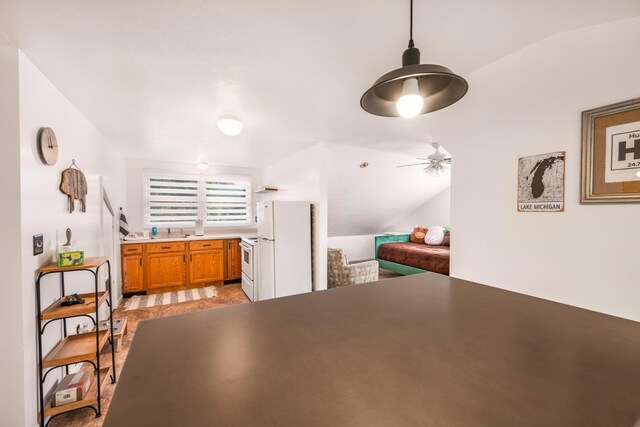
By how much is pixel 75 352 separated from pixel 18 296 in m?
0.55

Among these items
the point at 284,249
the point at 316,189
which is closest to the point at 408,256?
the point at 316,189

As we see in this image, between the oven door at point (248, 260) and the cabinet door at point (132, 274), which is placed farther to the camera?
the cabinet door at point (132, 274)

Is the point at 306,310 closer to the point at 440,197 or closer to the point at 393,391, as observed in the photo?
the point at 393,391

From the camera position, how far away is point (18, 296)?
150 centimetres

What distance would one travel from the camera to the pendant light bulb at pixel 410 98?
39.3 inches

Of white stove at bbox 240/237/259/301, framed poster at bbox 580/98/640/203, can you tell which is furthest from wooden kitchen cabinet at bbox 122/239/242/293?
framed poster at bbox 580/98/640/203

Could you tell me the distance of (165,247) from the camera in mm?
4371

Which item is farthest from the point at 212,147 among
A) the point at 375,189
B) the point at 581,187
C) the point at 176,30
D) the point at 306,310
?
the point at 581,187

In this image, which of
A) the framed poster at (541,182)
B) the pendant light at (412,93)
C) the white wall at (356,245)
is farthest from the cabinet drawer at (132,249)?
the framed poster at (541,182)

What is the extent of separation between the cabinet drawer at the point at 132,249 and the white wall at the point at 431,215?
5.52m

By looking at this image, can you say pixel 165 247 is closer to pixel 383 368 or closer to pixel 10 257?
pixel 10 257

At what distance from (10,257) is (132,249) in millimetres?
2921

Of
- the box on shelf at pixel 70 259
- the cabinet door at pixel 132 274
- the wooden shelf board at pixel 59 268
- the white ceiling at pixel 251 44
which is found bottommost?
the cabinet door at pixel 132 274

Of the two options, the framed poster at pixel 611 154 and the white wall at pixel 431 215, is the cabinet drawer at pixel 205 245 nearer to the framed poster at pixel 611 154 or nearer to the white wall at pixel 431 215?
the white wall at pixel 431 215
